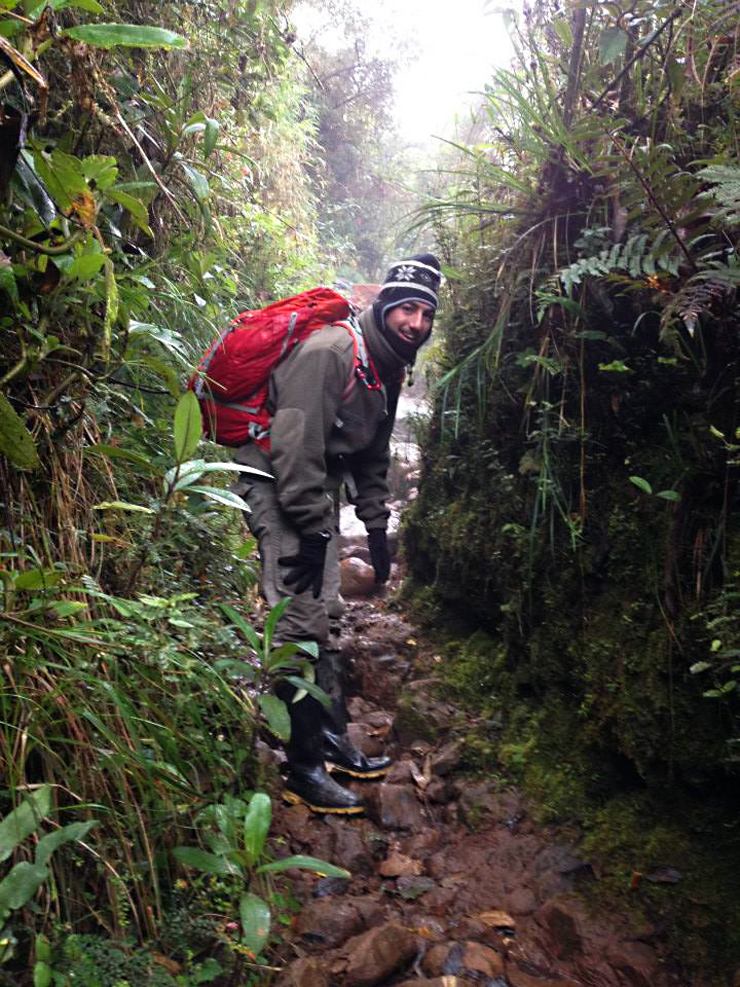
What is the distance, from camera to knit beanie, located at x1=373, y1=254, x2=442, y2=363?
12.0ft

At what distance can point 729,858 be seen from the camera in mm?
2340

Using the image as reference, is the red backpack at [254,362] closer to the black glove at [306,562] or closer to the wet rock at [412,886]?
the black glove at [306,562]

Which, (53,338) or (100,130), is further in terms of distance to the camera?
(100,130)

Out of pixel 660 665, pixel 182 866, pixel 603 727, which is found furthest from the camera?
pixel 603 727

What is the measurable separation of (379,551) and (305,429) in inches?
46.8

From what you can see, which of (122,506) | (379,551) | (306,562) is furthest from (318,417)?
(122,506)

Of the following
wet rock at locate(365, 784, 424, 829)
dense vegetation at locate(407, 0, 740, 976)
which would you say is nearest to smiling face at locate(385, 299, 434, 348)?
dense vegetation at locate(407, 0, 740, 976)

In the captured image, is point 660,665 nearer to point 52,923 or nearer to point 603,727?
point 603,727

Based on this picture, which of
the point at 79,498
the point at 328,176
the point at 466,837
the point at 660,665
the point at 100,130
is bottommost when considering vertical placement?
the point at 466,837

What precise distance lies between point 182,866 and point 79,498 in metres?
1.12

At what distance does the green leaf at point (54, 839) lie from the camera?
4.82 feet

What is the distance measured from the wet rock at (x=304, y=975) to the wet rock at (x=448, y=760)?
1.38 meters

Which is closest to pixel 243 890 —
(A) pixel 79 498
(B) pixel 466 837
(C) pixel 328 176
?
(A) pixel 79 498

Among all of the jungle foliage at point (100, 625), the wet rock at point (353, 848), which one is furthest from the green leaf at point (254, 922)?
the wet rock at point (353, 848)
